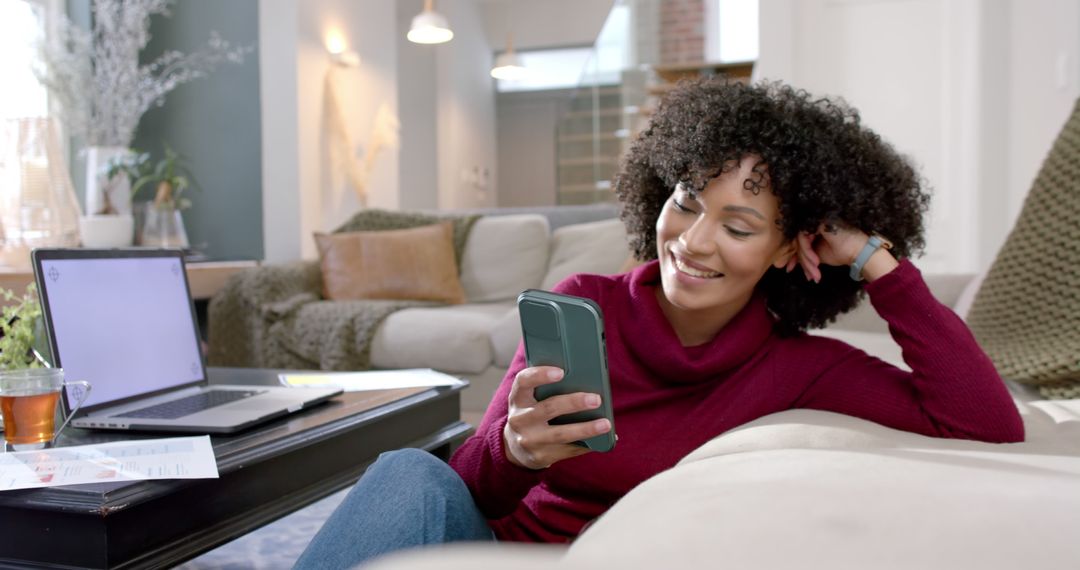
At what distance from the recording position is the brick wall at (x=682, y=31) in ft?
20.1

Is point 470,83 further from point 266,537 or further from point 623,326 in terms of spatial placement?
point 623,326

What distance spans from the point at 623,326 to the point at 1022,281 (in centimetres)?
85

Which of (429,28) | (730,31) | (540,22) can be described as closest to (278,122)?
(429,28)

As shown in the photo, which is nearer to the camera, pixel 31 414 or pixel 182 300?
pixel 31 414

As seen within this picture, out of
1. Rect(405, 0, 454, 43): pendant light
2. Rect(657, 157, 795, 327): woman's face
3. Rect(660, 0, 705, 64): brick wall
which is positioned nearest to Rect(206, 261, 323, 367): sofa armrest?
Rect(405, 0, 454, 43): pendant light

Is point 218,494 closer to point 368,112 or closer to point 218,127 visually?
point 218,127

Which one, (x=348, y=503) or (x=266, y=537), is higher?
(x=348, y=503)

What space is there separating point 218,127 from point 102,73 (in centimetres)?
65

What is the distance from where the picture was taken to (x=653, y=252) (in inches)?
51.1

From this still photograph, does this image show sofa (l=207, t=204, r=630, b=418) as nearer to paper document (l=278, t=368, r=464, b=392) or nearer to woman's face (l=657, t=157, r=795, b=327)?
paper document (l=278, t=368, r=464, b=392)

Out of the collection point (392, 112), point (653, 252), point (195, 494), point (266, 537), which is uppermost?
point (392, 112)

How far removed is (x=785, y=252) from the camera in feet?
3.75

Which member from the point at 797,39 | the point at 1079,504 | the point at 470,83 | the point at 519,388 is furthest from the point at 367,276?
the point at 470,83

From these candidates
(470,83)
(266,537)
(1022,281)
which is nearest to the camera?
(1022,281)
